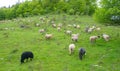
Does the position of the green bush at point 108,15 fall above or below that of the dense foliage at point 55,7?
above

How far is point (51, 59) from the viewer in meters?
25.8

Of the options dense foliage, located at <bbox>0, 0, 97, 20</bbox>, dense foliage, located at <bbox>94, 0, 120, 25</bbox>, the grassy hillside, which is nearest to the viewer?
Result: the grassy hillside

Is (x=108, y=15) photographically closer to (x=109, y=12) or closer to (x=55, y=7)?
(x=109, y=12)

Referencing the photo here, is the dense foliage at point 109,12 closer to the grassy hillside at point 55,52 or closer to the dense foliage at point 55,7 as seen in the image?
the grassy hillside at point 55,52

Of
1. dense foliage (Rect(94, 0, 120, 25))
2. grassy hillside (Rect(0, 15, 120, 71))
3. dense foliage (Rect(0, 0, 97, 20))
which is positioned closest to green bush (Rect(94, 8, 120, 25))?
→ dense foliage (Rect(94, 0, 120, 25))

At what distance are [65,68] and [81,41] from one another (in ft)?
30.9

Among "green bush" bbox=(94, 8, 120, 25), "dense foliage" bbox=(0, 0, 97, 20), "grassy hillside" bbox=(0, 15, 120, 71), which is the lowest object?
"dense foliage" bbox=(0, 0, 97, 20)

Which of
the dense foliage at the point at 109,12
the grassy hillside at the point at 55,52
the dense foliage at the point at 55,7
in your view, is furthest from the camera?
the dense foliage at the point at 55,7

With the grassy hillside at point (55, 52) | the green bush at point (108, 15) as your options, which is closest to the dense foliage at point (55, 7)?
the grassy hillside at point (55, 52)

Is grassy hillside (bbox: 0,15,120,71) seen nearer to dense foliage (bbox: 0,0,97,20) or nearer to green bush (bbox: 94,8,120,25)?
green bush (bbox: 94,8,120,25)

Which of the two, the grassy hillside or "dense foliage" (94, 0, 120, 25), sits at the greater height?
"dense foliage" (94, 0, 120, 25)

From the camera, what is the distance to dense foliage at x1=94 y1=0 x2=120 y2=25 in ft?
97.2

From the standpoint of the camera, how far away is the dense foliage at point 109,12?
29.6m

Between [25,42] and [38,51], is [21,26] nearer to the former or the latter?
[25,42]
